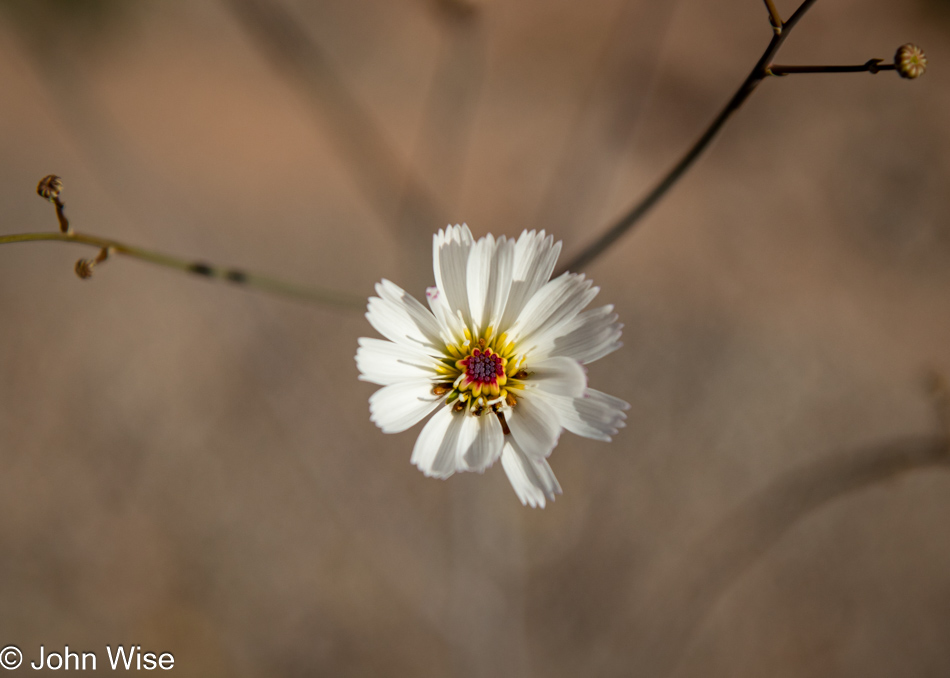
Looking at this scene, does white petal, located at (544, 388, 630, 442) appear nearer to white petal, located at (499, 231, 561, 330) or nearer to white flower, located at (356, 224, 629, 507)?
white flower, located at (356, 224, 629, 507)

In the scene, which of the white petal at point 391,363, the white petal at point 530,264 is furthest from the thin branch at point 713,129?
the white petal at point 391,363

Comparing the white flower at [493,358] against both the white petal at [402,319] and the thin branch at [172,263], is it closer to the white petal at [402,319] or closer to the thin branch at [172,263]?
the white petal at [402,319]

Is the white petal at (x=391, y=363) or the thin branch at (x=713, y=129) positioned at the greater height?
the thin branch at (x=713, y=129)

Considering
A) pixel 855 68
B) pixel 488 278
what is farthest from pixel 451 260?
pixel 855 68

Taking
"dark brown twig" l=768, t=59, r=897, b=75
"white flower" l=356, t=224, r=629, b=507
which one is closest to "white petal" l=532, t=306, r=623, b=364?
"white flower" l=356, t=224, r=629, b=507

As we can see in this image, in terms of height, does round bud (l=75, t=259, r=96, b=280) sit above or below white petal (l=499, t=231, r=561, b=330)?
above
